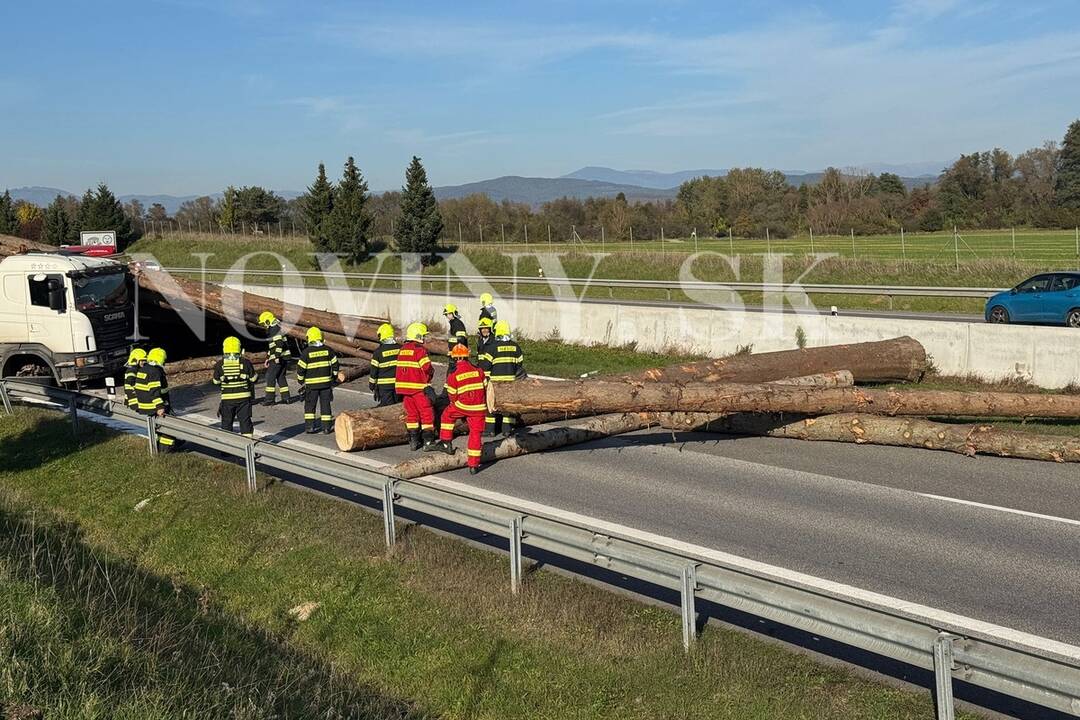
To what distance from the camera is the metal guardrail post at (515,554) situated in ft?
23.6

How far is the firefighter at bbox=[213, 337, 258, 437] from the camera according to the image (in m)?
13.0

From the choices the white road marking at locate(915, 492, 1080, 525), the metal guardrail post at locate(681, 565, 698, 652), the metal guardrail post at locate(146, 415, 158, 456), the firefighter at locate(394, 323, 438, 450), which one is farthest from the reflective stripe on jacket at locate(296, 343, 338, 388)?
the metal guardrail post at locate(681, 565, 698, 652)

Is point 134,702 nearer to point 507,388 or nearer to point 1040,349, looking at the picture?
point 507,388

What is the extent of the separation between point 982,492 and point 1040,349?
19.1 feet

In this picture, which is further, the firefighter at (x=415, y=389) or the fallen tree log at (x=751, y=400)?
the firefighter at (x=415, y=389)

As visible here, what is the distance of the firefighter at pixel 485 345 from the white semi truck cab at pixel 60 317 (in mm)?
7422

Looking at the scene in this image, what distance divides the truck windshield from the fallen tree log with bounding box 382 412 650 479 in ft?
29.6

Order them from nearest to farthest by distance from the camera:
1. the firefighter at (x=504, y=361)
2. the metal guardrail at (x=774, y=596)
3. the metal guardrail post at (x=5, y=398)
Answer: the metal guardrail at (x=774, y=596), the firefighter at (x=504, y=361), the metal guardrail post at (x=5, y=398)

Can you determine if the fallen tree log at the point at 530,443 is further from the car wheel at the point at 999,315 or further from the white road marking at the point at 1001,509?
the car wheel at the point at 999,315

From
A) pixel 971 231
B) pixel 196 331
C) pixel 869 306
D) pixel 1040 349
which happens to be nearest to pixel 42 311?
pixel 196 331

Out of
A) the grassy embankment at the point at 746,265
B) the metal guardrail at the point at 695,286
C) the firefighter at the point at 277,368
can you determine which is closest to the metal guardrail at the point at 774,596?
the firefighter at the point at 277,368

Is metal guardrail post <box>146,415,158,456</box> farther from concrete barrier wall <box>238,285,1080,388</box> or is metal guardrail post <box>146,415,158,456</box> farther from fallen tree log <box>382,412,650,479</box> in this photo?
concrete barrier wall <box>238,285,1080,388</box>

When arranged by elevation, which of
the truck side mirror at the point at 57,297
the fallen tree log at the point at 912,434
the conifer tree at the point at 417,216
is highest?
the conifer tree at the point at 417,216

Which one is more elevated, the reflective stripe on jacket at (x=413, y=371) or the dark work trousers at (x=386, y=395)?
the reflective stripe on jacket at (x=413, y=371)
